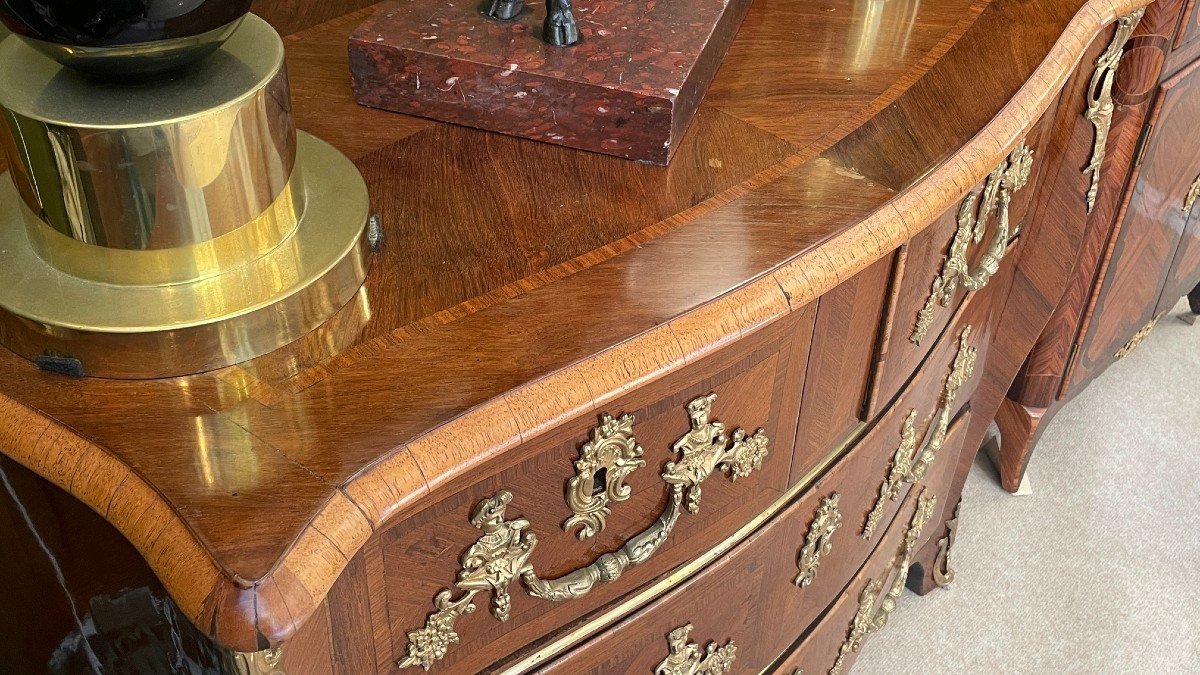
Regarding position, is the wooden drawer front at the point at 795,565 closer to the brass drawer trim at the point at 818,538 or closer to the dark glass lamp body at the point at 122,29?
the brass drawer trim at the point at 818,538

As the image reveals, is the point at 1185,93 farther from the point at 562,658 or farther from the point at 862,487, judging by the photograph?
the point at 562,658

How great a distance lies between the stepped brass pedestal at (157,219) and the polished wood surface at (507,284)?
2 cm

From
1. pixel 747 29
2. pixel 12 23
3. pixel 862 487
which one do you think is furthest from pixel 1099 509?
pixel 12 23

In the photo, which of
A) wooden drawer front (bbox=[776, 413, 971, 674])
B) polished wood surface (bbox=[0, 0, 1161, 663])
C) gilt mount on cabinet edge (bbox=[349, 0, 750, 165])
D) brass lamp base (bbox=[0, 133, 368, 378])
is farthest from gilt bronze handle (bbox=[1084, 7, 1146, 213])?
brass lamp base (bbox=[0, 133, 368, 378])

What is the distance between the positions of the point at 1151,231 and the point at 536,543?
3.41 feet

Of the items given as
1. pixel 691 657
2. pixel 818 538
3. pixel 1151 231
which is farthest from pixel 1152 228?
pixel 691 657

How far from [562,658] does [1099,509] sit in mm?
1117

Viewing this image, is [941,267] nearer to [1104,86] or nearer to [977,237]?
[977,237]

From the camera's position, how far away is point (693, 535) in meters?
0.69

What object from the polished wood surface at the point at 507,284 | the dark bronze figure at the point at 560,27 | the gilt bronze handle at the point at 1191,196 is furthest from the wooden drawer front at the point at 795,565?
the gilt bronze handle at the point at 1191,196

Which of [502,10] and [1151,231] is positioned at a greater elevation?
[502,10]

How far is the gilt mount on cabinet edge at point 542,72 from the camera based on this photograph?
25.9 inches

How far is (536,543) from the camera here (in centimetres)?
60

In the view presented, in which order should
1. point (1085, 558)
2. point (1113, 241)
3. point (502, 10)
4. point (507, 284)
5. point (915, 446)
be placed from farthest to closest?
1. point (1085, 558)
2. point (1113, 241)
3. point (915, 446)
4. point (502, 10)
5. point (507, 284)
